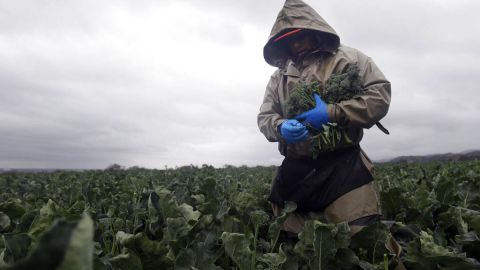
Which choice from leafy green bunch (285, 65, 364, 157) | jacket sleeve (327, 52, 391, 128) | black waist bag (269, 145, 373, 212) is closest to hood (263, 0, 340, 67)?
leafy green bunch (285, 65, 364, 157)

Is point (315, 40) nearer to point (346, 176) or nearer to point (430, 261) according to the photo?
point (346, 176)

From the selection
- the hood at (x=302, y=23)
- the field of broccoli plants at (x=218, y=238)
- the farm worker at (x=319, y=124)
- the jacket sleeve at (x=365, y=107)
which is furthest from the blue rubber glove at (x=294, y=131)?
the hood at (x=302, y=23)

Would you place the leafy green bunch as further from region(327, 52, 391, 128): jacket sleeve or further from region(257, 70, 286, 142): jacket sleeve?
region(257, 70, 286, 142): jacket sleeve

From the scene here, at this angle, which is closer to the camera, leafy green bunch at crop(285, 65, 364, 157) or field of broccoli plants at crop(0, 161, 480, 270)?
field of broccoli plants at crop(0, 161, 480, 270)

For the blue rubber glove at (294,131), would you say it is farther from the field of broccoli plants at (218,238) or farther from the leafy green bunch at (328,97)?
the field of broccoli plants at (218,238)

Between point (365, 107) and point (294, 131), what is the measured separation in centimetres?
58

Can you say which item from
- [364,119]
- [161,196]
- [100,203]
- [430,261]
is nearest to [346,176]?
[364,119]

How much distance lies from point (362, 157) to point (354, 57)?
878 millimetres

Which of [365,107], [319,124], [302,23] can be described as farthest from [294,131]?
[302,23]

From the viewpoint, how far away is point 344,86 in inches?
120

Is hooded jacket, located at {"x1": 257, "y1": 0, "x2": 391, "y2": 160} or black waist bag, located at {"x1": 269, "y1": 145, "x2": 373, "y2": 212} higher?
hooded jacket, located at {"x1": 257, "y1": 0, "x2": 391, "y2": 160}

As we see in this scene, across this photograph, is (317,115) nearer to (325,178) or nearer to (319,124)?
(319,124)

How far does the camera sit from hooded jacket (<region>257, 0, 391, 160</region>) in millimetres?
2992

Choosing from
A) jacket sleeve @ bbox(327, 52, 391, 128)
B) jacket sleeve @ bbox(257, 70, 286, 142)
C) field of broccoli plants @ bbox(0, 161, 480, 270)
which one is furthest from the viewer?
jacket sleeve @ bbox(257, 70, 286, 142)
